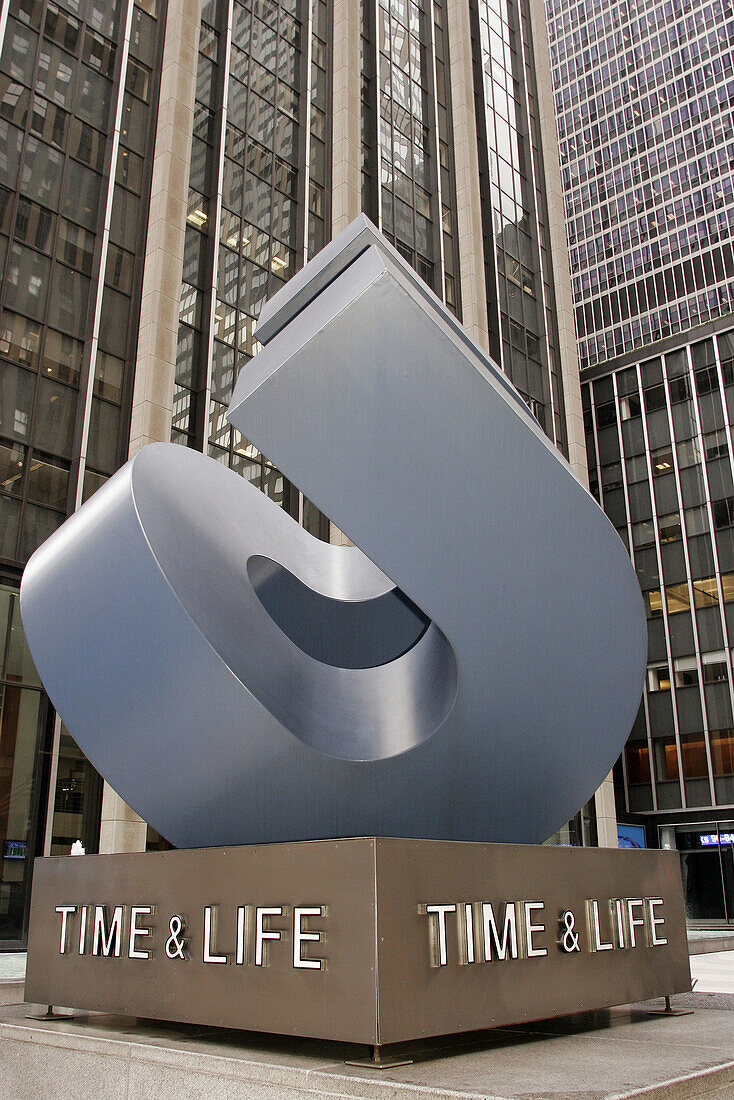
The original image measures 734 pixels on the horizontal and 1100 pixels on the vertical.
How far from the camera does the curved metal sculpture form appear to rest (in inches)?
203

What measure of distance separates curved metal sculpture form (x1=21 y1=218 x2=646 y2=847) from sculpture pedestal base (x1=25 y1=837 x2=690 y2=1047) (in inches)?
25.7

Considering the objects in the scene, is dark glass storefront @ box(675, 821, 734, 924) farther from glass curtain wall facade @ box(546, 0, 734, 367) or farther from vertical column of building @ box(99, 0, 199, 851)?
glass curtain wall facade @ box(546, 0, 734, 367)

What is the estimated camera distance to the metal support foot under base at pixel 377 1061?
4746mm

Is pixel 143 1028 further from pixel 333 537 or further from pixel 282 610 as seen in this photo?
pixel 333 537

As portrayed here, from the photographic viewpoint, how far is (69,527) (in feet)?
22.1

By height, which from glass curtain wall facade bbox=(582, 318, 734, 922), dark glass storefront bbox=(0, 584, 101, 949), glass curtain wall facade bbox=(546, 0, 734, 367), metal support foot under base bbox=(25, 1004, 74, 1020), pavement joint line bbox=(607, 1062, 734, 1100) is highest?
glass curtain wall facade bbox=(546, 0, 734, 367)

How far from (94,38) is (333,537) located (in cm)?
1446

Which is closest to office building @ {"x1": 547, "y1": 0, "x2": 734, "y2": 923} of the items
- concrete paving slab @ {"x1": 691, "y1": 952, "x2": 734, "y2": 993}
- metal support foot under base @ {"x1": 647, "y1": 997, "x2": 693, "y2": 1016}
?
concrete paving slab @ {"x1": 691, "y1": 952, "x2": 734, "y2": 993}

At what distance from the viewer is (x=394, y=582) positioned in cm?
599

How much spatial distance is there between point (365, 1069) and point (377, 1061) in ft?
0.31

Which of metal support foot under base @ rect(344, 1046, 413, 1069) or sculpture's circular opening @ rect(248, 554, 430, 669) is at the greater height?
sculpture's circular opening @ rect(248, 554, 430, 669)

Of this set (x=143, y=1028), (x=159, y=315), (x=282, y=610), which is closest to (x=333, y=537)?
(x=159, y=315)

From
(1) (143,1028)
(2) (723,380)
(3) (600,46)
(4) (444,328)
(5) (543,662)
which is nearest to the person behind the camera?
(4) (444,328)

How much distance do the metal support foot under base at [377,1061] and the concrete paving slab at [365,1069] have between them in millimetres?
73
